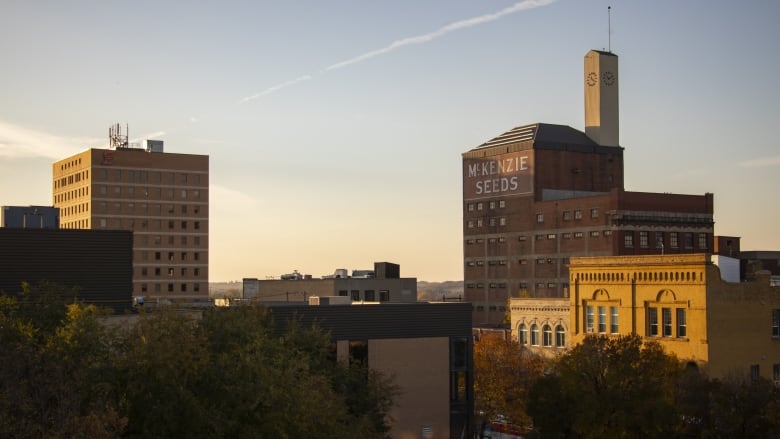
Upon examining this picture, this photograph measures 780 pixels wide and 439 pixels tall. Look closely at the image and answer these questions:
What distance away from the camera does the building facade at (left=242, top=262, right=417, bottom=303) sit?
115 m

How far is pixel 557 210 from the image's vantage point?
134 m

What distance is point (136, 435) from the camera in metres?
34.1

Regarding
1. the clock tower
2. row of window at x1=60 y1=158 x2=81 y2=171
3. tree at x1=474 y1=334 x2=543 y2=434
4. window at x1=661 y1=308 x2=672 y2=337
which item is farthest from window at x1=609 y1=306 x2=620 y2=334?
row of window at x1=60 y1=158 x2=81 y2=171

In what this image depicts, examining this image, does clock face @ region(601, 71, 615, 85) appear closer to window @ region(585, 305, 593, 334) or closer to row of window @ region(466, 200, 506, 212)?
row of window @ region(466, 200, 506, 212)

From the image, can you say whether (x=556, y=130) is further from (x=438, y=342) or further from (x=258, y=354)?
(x=258, y=354)

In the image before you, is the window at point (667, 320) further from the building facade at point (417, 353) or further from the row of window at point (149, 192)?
the row of window at point (149, 192)

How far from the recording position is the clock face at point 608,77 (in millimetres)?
148125

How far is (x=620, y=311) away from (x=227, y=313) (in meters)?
44.0

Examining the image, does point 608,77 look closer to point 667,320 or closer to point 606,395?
point 667,320

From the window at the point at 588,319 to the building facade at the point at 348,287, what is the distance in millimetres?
36431

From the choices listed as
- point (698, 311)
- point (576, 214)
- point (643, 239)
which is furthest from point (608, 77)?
point (698, 311)

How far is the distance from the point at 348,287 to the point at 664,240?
41.9 metres

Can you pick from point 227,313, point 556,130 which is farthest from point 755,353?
point 556,130

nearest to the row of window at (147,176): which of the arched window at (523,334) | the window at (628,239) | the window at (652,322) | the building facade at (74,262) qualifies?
the window at (628,239)
